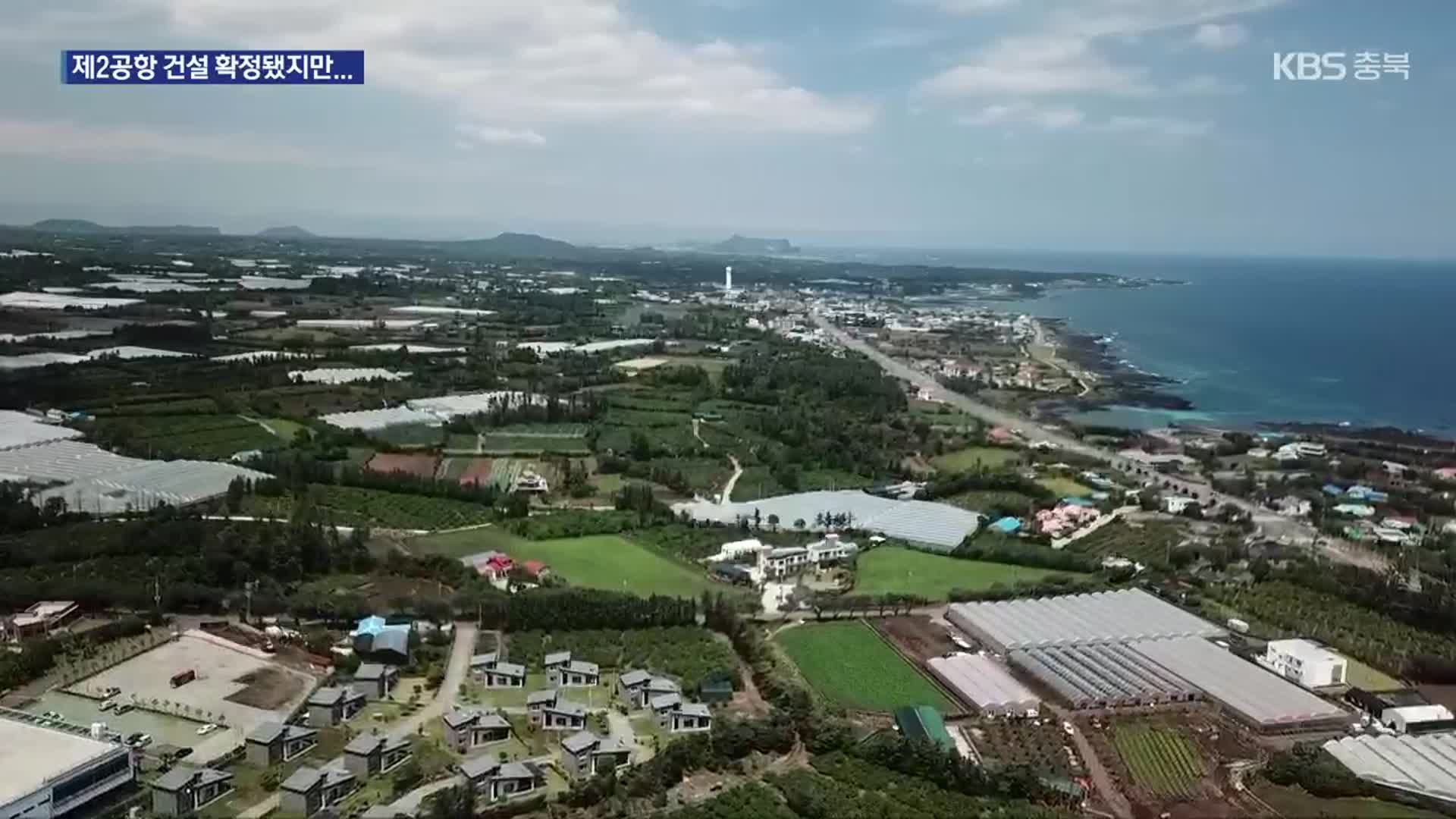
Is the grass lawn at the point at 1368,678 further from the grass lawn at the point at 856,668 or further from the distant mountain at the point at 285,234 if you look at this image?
the distant mountain at the point at 285,234

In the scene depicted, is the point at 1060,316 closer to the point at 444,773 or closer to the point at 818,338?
the point at 818,338

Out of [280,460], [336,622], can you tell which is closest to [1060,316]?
[280,460]

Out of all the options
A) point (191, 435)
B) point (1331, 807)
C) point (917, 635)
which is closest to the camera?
point (1331, 807)

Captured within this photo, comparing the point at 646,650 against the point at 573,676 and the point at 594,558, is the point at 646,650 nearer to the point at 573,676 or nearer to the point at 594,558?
the point at 573,676

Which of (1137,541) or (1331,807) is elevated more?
(1137,541)

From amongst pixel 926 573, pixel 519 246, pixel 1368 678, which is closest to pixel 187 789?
pixel 926 573

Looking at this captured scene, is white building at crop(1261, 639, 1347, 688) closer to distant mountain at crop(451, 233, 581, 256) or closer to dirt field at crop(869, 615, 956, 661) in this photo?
dirt field at crop(869, 615, 956, 661)
